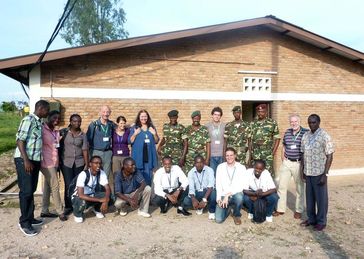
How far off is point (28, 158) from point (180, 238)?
249cm

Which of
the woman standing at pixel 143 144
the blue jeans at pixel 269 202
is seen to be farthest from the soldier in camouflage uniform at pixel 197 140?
the blue jeans at pixel 269 202

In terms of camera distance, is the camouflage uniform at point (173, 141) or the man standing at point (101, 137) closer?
the man standing at point (101, 137)

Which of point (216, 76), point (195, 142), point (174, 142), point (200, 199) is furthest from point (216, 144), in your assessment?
point (216, 76)

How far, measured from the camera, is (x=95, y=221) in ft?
18.3

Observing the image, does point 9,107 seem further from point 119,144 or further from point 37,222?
point 37,222

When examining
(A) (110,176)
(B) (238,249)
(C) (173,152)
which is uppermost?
(C) (173,152)

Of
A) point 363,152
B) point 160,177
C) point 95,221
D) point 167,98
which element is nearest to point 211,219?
point 160,177

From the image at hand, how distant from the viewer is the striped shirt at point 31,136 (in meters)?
4.72

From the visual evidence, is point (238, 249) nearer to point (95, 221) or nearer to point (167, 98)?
point (95, 221)

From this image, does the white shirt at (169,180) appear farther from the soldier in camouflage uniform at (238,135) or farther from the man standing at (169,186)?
the soldier in camouflage uniform at (238,135)

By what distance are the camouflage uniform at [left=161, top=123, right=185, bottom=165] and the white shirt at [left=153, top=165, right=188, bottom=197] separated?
1.04ft

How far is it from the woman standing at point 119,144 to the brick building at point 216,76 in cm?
165

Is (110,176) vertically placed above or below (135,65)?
below

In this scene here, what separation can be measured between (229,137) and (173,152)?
111 cm
